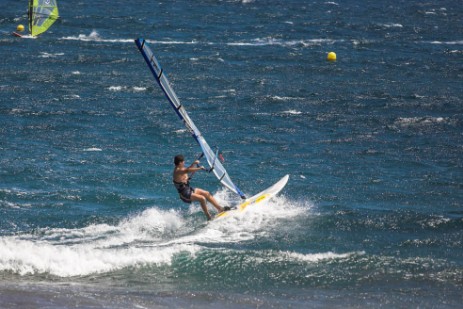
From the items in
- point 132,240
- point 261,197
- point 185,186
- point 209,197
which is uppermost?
point 185,186

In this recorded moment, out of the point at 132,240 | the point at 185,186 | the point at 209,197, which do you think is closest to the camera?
the point at 132,240

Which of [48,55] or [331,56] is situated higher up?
[331,56]

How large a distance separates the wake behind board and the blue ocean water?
237 millimetres

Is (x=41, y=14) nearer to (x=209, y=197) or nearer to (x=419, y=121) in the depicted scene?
(x=419, y=121)

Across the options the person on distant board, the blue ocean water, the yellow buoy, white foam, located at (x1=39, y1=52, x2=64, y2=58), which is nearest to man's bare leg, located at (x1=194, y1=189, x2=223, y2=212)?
the person on distant board

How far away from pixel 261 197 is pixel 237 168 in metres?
3.40

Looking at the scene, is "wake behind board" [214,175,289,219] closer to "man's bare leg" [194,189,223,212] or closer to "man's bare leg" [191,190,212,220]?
"man's bare leg" [194,189,223,212]

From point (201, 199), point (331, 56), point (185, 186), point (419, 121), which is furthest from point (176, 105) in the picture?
point (331, 56)

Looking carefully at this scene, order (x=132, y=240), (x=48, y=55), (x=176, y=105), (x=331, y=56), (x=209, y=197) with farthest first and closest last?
1. (x=331, y=56)
2. (x=48, y=55)
3. (x=209, y=197)
4. (x=176, y=105)
5. (x=132, y=240)

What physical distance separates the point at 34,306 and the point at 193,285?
318 centimetres

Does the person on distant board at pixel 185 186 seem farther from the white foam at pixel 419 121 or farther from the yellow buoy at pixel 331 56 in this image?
the yellow buoy at pixel 331 56

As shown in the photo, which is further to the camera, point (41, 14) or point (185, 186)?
point (41, 14)

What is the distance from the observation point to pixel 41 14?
29547mm

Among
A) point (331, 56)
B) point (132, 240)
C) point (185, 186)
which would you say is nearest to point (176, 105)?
point (185, 186)
